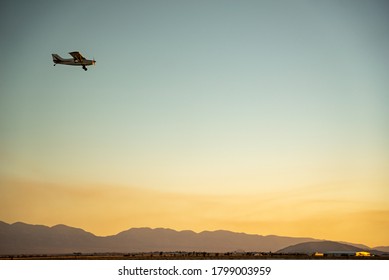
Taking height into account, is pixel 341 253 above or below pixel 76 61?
below

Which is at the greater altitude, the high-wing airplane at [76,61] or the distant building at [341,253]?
the high-wing airplane at [76,61]

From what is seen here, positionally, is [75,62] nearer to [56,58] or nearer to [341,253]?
[56,58]

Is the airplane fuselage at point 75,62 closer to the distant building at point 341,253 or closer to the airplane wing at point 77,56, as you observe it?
the airplane wing at point 77,56

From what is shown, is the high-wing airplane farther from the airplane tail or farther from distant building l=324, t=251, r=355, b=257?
distant building l=324, t=251, r=355, b=257

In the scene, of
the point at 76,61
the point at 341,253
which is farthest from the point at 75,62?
the point at 341,253

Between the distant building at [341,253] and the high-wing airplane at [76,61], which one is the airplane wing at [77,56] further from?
the distant building at [341,253]

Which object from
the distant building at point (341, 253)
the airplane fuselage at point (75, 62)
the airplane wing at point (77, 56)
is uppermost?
the airplane wing at point (77, 56)

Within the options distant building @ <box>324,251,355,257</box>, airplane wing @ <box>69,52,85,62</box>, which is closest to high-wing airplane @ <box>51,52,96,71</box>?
airplane wing @ <box>69,52,85,62</box>

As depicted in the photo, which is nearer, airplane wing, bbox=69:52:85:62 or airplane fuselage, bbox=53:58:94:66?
airplane wing, bbox=69:52:85:62

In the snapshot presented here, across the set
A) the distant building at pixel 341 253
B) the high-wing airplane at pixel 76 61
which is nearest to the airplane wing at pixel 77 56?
the high-wing airplane at pixel 76 61

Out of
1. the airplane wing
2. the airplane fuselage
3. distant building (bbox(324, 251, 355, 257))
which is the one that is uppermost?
the airplane wing

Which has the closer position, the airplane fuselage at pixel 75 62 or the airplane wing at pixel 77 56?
the airplane wing at pixel 77 56
